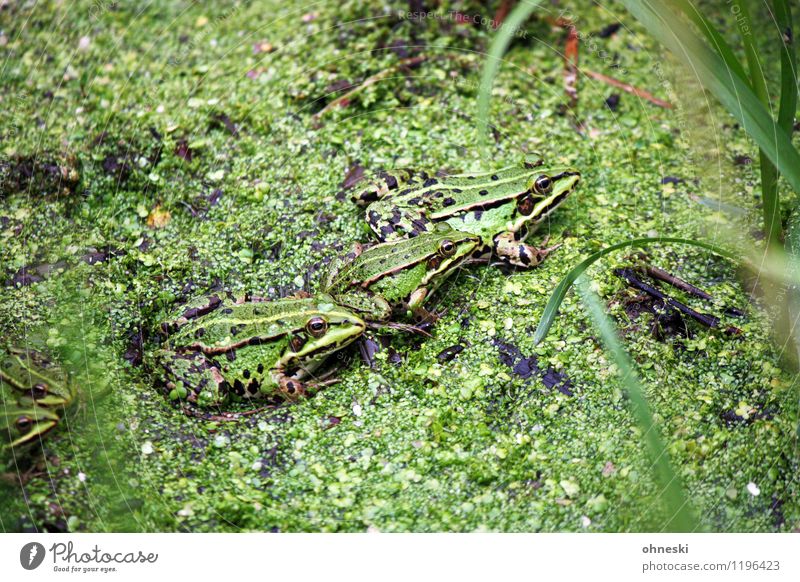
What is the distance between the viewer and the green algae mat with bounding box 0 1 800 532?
1.72m

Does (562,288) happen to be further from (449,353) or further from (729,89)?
(729,89)

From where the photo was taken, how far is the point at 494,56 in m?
2.14

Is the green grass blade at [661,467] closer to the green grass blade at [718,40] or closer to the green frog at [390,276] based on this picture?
the green frog at [390,276]

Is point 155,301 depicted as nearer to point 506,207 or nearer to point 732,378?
point 506,207

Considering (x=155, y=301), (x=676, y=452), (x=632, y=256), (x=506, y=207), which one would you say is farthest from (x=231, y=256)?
(x=676, y=452)

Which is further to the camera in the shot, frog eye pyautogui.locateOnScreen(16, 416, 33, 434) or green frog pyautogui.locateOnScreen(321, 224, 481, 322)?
→ green frog pyautogui.locateOnScreen(321, 224, 481, 322)

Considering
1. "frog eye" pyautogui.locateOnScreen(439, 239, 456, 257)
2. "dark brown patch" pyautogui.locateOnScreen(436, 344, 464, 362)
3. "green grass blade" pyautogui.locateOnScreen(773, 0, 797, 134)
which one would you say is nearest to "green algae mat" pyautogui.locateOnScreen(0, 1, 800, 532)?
"dark brown patch" pyautogui.locateOnScreen(436, 344, 464, 362)

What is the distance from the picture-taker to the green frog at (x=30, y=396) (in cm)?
175

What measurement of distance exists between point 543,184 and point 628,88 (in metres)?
0.68

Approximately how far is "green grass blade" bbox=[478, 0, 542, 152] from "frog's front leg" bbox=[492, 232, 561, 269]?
15.5 inches

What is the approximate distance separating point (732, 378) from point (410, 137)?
1.26 metres

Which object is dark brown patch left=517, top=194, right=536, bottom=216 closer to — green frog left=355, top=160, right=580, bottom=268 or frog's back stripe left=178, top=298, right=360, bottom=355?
green frog left=355, top=160, right=580, bottom=268
